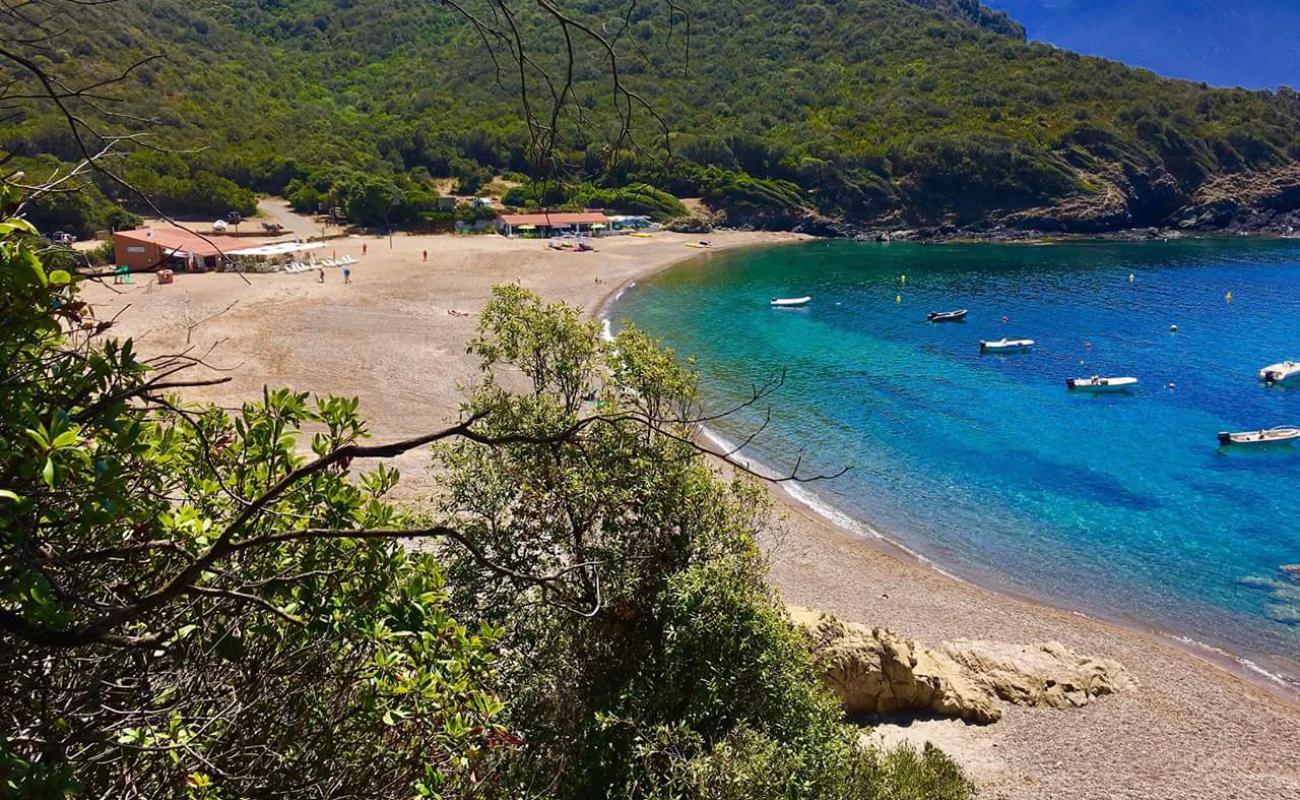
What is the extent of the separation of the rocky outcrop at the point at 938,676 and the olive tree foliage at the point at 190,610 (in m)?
8.96

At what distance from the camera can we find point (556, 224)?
7112 cm

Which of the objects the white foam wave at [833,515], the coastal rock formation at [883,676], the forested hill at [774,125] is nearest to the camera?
the coastal rock formation at [883,676]

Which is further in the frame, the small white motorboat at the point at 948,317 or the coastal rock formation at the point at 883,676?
the small white motorboat at the point at 948,317

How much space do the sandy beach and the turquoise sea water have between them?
1696mm

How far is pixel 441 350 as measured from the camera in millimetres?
34219

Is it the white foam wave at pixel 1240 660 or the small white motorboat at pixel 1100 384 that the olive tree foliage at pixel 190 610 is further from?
the small white motorboat at pixel 1100 384

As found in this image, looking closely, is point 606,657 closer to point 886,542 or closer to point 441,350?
point 886,542

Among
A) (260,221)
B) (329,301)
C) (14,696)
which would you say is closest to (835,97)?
(260,221)

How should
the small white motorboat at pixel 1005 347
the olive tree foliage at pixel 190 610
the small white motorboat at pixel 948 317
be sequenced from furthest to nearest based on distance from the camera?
1. the small white motorboat at pixel 948 317
2. the small white motorboat at pixel 1005 347
3. the olive tree foliage at pixel 190 610

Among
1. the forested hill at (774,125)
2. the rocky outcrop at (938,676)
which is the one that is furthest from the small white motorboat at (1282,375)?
the forested hill at (774,125)

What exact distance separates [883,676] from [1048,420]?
21.6 m

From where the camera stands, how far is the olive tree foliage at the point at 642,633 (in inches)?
289

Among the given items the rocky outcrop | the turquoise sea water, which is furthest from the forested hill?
the rocky outcrop

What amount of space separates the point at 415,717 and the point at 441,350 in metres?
32.2
